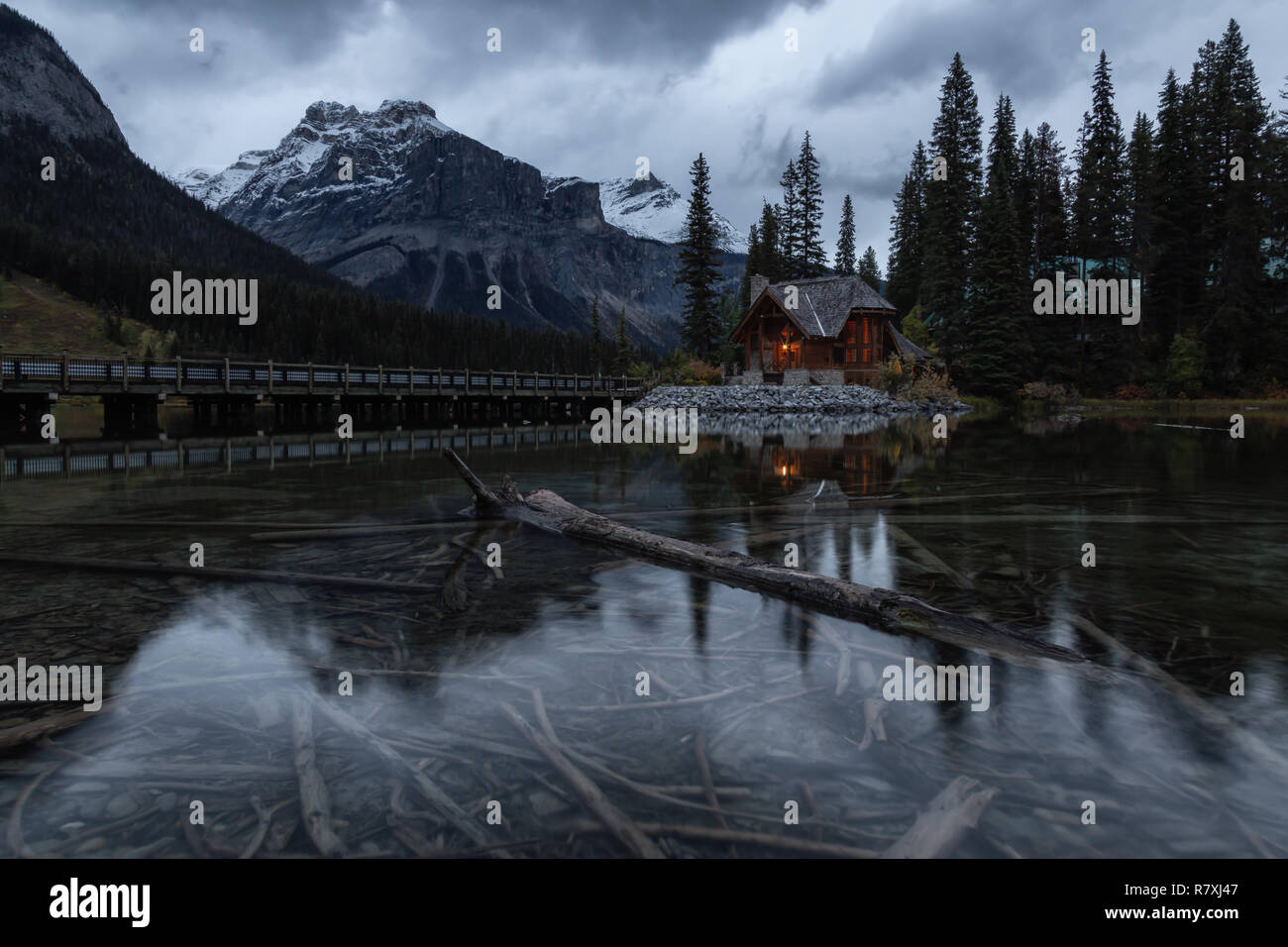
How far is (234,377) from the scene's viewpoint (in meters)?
38.8

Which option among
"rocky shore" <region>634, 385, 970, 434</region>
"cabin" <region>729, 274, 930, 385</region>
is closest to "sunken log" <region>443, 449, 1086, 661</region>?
"rocky shore" <region>634, 385, 970, 434</region>

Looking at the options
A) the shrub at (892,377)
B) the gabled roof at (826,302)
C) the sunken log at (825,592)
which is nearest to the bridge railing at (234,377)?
the gabled roof at (826,302)

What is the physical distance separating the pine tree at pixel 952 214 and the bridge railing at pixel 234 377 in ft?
92.3

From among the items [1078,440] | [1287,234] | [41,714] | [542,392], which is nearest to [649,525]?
[41,714]

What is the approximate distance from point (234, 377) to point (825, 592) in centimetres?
4004

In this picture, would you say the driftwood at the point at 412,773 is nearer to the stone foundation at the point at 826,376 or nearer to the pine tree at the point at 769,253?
the stone foundation at the point at 826,376

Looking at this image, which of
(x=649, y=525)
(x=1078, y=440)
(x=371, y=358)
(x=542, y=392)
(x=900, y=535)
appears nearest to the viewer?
(x=900, y=535)

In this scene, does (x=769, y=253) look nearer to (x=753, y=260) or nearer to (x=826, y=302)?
(x=753, y=260)

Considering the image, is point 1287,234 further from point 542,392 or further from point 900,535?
point 900,535

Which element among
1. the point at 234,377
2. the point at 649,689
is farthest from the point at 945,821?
the point at 234,377

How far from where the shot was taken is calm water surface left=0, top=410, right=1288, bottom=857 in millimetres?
3400
